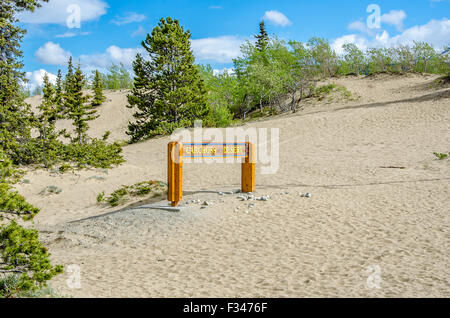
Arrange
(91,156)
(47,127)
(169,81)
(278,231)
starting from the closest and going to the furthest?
(278,231) < (47,127) < (91,156) < (169,81)

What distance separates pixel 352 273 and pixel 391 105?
23.6 meters

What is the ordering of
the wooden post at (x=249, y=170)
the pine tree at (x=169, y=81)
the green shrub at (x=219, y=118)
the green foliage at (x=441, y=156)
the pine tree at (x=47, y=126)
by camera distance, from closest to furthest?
the wooden post at (x=249, y=170)
the green foliage at (x=441, y=156)
the pine tree at (x=47, y=126)
the pine tree at (x=169, y=81)
the green shrub at (x=219, y=118)

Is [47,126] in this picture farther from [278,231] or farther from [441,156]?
[441,156]

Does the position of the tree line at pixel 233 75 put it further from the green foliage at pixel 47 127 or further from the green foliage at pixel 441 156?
the green foliage at pixel 441 156

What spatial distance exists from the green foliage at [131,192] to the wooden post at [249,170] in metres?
3.44

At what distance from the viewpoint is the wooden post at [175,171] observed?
33.0 feet

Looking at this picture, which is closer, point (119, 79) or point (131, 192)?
point (131, 192)

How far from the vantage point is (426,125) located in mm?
20906

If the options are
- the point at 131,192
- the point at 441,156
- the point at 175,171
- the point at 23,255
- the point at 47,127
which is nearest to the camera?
the point at 23,255

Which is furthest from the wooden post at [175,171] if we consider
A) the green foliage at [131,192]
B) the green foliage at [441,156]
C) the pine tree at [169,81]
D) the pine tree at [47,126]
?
the pine tree at [169,81]

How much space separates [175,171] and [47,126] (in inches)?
403

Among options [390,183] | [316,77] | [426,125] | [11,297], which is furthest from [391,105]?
[11,297]

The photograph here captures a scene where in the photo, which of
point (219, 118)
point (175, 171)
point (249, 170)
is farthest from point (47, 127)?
point (219, 118)

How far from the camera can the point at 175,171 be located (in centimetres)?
1015
